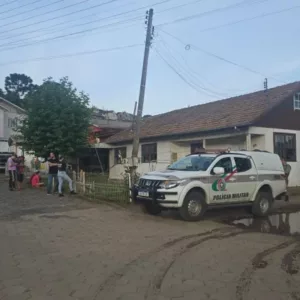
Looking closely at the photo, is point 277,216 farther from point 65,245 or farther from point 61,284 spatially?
Result: point 61,284

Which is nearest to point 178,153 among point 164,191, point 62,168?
point 62,168

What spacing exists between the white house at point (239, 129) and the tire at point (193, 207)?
9458mm

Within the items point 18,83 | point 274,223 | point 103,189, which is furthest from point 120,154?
point 18,83

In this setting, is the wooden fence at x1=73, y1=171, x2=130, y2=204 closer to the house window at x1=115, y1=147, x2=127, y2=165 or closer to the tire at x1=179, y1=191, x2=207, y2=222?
the tire at x1=179, y1=191, x2=207, y2=222

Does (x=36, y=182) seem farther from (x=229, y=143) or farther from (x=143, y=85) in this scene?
(x=229, y=143)

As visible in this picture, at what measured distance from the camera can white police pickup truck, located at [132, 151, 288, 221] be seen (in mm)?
10281

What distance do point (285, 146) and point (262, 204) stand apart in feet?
33.9

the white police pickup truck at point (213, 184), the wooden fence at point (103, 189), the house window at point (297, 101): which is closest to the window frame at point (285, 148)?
the house window at point (297, 101)

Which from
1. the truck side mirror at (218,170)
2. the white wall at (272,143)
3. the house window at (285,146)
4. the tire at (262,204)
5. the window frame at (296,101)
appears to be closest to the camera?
the truck side mirror at (218,170)

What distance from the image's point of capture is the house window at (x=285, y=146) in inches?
820

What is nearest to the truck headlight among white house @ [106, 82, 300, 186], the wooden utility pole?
the wooden utility pole

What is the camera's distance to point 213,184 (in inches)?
425

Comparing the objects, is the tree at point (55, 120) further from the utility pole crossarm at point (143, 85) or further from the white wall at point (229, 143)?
the white wall at point (229, 143)

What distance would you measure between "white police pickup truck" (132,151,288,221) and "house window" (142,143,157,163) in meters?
13.6
